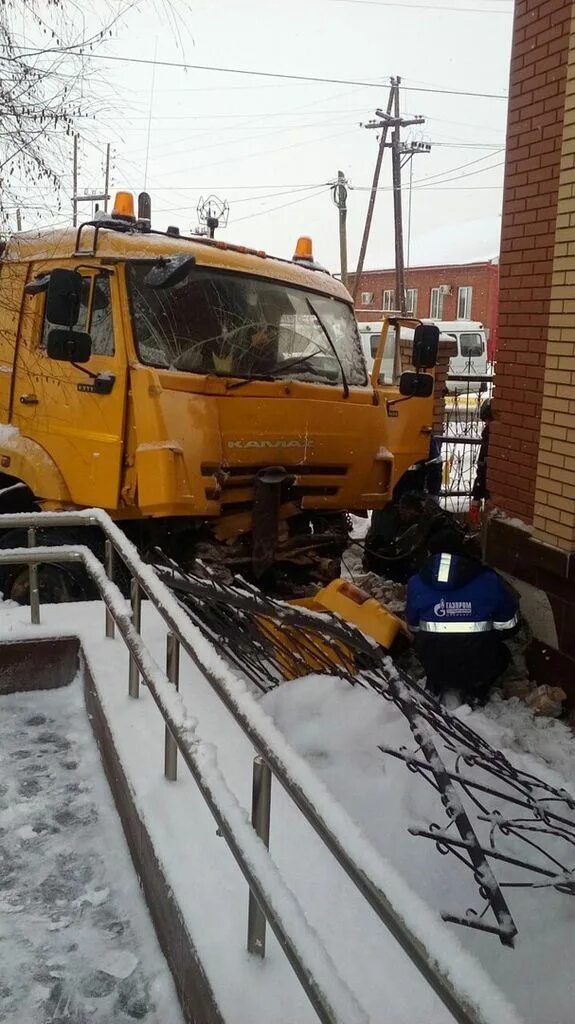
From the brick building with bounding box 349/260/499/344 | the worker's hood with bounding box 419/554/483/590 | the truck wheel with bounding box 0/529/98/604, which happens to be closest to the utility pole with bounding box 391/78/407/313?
the brick building with bounding box 349/260/499/344

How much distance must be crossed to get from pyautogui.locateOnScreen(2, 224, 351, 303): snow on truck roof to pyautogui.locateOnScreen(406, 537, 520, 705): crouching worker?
243cm

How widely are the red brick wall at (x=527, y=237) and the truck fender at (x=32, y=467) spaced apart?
9.19ft

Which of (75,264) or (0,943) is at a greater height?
(75,264)

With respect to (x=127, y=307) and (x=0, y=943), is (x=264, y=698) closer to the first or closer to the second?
(x=0, y=943)

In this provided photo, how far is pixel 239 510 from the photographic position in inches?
200

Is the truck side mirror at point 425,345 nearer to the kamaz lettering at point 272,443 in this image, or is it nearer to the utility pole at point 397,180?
the kamaz lettering at point 272,443

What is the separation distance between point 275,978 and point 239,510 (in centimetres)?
356

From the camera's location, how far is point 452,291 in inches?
1503

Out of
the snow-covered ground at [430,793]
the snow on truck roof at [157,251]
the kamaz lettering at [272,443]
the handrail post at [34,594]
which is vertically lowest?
the snow-covered ground at [430,793]

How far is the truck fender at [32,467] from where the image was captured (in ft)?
16.6

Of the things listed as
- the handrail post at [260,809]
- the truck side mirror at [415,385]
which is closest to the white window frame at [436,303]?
the truck side mirror at [415,385]

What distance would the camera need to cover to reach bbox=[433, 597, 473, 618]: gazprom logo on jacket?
13.5ft

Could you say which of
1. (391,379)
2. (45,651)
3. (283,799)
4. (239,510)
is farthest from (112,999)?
(391,379)

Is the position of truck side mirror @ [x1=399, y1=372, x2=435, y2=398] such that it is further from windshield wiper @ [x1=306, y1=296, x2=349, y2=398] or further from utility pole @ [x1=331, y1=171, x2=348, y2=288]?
utility pole @ [x1=331, y1=171, x2=348, y2=288]
